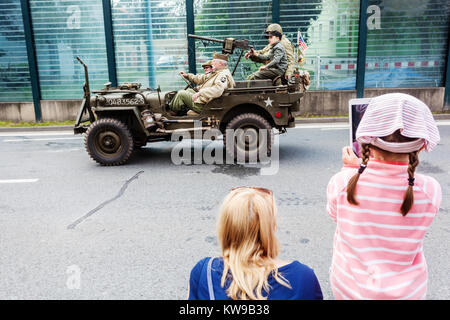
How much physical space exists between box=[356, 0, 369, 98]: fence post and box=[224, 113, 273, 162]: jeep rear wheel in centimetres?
690

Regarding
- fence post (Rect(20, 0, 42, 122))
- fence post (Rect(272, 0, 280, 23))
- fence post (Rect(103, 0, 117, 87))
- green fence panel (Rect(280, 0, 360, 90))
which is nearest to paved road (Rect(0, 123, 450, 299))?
fence post (Rect(20, 0, 42, 122))

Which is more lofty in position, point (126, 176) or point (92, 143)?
point (92, 143)

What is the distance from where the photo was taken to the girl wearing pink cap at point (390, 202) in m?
1.55

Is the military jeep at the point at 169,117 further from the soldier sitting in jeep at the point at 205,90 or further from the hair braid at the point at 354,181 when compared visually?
the hair braid at the point at 354,181

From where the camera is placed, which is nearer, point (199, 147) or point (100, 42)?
point (199, 147)

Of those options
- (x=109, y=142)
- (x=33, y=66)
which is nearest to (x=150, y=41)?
(x=33, y=66)

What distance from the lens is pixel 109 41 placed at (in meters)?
12.9

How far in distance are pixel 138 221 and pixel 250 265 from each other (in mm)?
3144

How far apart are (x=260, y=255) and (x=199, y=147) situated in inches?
277

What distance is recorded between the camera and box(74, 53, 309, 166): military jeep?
23.3 ft

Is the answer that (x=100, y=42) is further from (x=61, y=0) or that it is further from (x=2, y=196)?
(x=2, y=196)

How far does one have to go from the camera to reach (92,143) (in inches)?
280

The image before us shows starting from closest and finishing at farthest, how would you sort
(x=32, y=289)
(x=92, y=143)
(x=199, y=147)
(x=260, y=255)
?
1. (x=260, y=255)
2. (x=32, y=289)
3. (x=92, y=143)
4. (x=199, y=147)

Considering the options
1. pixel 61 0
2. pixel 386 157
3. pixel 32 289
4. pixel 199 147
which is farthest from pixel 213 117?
pixel 61 0
